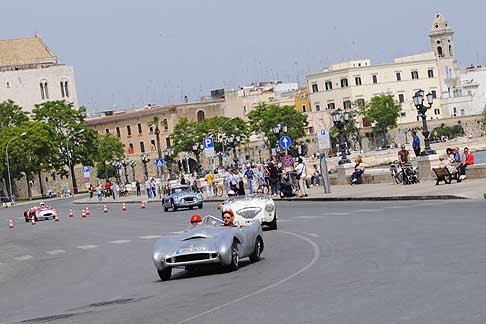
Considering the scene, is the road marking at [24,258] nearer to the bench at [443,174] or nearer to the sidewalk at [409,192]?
the sidewalk at [409,192]

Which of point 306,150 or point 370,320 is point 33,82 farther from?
point 370,320

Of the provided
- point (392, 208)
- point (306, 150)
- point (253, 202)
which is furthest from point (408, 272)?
point (306, 150)

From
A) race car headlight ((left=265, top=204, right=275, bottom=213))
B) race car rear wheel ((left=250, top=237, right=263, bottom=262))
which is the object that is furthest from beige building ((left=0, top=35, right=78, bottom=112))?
race car rear wheel ((left=250, top=237, right=263, bottom=262))

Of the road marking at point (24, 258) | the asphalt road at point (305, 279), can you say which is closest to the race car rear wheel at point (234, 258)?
the asphalt road at point (305, 279)

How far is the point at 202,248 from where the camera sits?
2150 cm

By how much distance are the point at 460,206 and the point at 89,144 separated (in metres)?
119

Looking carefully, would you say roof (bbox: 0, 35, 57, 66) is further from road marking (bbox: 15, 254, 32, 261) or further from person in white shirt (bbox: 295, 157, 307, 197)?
road marking (bbox: 15, 254, 32, 261)

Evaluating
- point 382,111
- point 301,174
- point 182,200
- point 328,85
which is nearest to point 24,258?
point 301,174

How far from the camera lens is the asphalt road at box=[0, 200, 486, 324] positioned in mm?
14117

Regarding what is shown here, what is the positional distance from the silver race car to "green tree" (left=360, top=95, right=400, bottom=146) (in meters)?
134

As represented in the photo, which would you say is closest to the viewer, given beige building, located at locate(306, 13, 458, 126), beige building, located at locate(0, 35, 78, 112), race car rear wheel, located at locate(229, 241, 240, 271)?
race car rear wheel, located at locate(229, 241, 240, 271)

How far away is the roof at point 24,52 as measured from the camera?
593ft

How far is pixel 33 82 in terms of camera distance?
176 m

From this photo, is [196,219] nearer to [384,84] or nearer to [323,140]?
[323,140]
